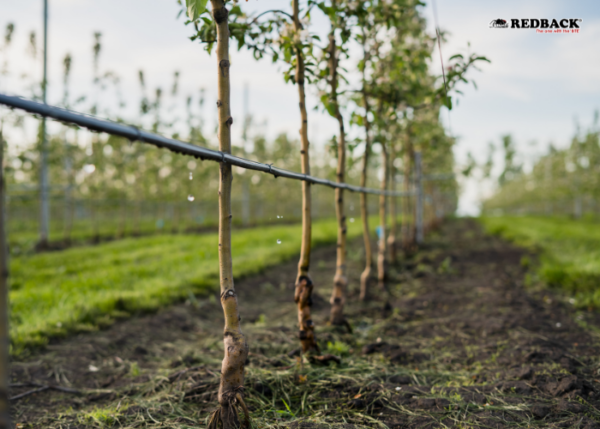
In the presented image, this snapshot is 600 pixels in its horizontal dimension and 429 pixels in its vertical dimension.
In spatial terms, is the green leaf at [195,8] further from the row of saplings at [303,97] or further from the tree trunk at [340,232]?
the tree trunk at [340,232]

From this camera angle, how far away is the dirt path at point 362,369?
6.72ft

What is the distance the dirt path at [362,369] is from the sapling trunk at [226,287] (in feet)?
0.66

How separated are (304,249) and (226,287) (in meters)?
1.09

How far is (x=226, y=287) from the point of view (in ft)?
6.25

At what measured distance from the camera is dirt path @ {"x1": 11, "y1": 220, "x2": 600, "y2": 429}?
6.72 feet

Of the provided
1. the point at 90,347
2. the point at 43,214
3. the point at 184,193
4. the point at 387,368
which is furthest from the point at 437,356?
the point at 184,193

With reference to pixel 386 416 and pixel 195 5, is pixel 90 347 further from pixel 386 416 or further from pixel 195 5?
pixel 195 5

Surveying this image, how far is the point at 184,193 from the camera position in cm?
1792

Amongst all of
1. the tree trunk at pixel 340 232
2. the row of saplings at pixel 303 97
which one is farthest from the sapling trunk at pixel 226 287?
the tree trunk at pixel 340 232

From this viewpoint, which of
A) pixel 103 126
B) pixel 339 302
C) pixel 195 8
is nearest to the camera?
pixel 103 126

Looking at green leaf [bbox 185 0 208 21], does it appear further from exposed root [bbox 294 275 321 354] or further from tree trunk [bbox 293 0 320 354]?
exposed root [bbox 294 275 321 354]

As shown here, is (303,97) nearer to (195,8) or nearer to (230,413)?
(195,8)

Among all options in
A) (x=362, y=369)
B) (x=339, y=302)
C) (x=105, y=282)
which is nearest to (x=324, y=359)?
(x=362, y=369)

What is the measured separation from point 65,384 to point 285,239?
27.6 ft
